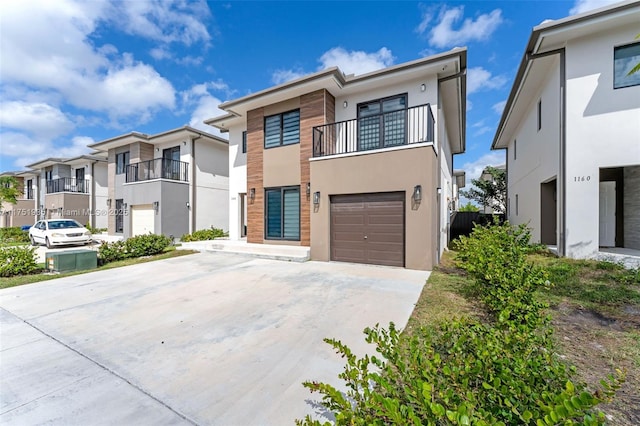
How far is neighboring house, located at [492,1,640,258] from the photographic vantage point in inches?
296

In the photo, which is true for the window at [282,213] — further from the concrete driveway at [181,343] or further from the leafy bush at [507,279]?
the leafy bush at [507,279]

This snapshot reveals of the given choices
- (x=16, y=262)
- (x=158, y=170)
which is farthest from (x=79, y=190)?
(x=16, y=262)

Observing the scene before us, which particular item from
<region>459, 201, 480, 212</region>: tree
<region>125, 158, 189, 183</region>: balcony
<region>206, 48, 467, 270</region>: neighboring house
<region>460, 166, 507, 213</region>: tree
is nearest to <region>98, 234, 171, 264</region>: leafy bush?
<region>206, 48, 467, 270</region>: neighboring house

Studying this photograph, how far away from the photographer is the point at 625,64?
301 inches

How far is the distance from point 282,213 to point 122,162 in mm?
14953

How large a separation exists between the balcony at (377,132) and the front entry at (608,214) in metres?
6.96

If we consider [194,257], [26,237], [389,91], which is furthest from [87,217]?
[389,91]

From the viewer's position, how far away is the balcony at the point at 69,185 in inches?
877

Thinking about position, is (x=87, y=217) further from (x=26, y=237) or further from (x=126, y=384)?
(x=126, y=384)

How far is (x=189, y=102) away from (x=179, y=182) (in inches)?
223

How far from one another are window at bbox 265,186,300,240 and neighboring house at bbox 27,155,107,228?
19.1m

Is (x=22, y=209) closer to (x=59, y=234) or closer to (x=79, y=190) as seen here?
(x=79, y=190)

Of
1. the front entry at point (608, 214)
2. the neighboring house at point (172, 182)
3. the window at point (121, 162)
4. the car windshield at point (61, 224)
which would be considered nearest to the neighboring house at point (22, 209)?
the window at point (121, 162)

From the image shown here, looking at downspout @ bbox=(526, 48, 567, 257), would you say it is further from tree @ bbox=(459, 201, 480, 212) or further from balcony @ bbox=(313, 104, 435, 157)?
tree @ bbox=(459, 201, 480, 212)
